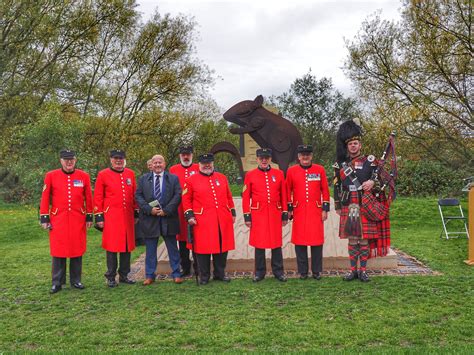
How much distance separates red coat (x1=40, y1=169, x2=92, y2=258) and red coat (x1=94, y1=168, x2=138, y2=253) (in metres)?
0.23

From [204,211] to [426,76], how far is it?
12320 millimetres

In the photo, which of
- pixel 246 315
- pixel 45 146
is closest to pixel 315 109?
pixel 45 146

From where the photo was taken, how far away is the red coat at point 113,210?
18.4 feet

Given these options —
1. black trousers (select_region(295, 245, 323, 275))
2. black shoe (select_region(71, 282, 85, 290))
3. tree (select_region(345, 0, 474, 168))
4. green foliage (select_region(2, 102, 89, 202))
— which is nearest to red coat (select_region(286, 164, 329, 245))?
black trousers (select_region(295, 245, 323, 275))

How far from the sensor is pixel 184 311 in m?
4.59

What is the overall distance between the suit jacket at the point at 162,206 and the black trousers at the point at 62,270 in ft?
3.18

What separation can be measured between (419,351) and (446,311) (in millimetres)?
1164

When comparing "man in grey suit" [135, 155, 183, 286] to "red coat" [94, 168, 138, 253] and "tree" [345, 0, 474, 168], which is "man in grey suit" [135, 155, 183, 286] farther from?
"tree" [345, 0, 474, 168]

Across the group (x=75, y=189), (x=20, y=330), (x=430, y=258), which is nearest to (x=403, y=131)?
(x=430, y=258)

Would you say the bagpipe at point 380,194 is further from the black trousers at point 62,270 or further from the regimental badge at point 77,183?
the black trousers at point 62,270

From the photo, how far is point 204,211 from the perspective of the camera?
5.62 meters

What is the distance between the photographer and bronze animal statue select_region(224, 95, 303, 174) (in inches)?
313

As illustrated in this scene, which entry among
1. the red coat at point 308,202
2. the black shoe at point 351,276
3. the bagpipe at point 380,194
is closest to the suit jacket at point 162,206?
the red coat at point 308,202

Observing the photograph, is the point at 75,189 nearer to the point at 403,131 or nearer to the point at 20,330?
the point at 20,330
